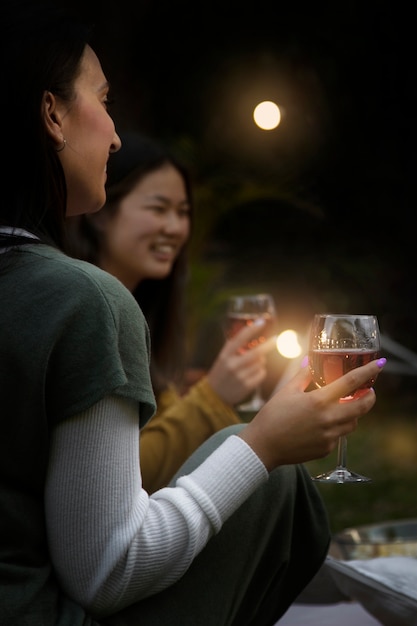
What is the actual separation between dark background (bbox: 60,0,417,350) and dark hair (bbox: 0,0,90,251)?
6.34 m

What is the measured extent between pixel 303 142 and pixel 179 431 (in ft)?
22.7

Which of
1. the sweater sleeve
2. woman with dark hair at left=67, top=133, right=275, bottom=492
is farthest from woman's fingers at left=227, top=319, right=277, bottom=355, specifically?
woman with dark hair at left=67, top=133, right=275, bottom=492

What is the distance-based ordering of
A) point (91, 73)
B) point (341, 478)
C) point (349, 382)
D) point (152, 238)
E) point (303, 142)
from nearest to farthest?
point (349, 382)
point (91, 73)
point (341, 478)
point (152, 238)
point (303, 142)

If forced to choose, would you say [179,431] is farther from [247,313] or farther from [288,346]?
[247,313]

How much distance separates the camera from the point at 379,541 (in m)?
3.00

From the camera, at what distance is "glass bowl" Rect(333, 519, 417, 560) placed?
2.79 m

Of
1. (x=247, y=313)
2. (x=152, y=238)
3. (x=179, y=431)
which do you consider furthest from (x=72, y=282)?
(x=152, y=238)

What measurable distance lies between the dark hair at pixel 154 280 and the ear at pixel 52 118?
5.99 ft

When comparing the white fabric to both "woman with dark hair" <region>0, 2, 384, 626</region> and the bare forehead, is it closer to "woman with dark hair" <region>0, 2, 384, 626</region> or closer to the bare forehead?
"woman with dark hair" <region>0, 2, 384, 626</region>

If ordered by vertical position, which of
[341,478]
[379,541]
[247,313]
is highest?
[247,313]

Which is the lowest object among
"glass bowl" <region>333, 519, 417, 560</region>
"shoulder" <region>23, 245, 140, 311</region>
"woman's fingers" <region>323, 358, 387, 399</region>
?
"glass bowl" <region>333, 519, 417, 560</region>

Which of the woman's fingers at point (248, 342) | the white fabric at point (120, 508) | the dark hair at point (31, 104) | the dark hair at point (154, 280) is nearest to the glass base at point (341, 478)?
the white fabric at point (120, 508)

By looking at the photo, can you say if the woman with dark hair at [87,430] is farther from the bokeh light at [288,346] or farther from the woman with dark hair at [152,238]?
the woman with dark hair at [152,238]

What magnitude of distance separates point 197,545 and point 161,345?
2117 mm
